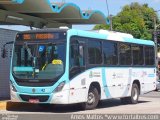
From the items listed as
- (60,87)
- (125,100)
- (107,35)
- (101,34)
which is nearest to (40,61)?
(60,87)

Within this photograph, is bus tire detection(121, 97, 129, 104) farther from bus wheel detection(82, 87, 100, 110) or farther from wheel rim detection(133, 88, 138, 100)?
bus wheel detection(82, 87, 100, 110)

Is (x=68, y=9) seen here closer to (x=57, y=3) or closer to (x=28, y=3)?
(x=57, y=3)

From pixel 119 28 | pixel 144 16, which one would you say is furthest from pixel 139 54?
pixel 144 16

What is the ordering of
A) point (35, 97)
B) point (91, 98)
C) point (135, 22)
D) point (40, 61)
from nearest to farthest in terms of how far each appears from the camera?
1. point (35, 97)
2. point (40, 61)
3. point (91, 98)
4. point (135, 22)

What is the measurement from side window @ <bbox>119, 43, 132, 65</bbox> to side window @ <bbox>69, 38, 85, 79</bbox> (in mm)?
3140

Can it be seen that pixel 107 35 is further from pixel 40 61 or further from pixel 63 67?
pixel 40 61

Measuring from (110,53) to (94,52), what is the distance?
133cm

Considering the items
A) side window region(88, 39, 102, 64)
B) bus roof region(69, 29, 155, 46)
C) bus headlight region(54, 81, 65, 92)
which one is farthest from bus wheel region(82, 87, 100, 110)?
bus roof region(69, 29, 155, 46)

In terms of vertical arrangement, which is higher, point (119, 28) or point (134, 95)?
point (119, 28)

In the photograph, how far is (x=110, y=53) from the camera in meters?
19.8

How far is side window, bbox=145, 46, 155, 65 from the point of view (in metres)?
23.0

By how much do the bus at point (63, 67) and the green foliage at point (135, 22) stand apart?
3770 cm

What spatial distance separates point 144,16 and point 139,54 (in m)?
44.5

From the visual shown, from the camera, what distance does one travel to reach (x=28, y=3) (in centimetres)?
2117
